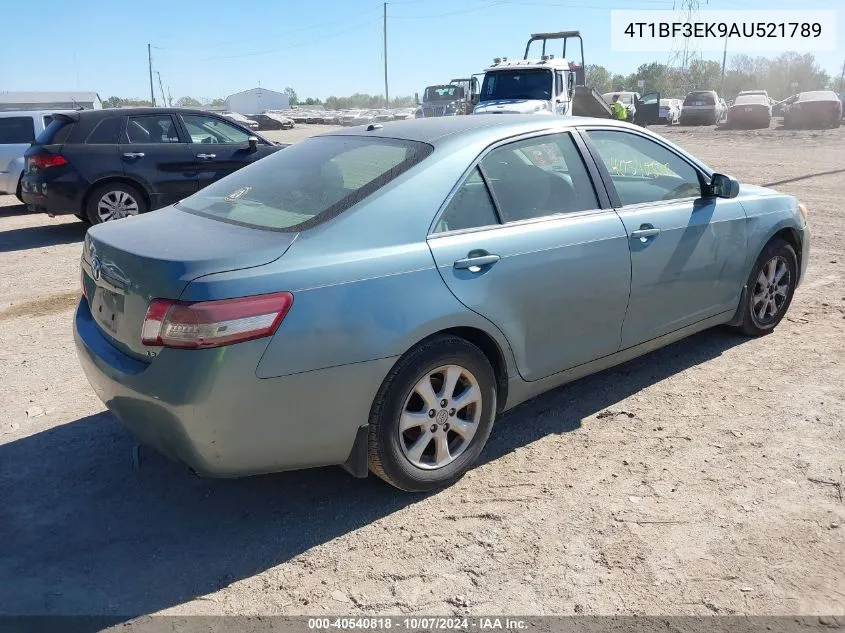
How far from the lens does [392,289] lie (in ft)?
9.89

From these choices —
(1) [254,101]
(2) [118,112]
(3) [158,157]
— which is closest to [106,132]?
(2) [118,112]

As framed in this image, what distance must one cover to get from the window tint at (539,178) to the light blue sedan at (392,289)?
0.04ft

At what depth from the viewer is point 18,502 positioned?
338 centimetres

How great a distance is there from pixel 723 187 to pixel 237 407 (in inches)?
131

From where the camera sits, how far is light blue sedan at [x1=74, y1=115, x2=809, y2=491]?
2760mm

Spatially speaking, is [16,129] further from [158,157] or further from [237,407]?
[237,407]

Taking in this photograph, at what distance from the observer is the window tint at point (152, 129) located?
32.2 ft

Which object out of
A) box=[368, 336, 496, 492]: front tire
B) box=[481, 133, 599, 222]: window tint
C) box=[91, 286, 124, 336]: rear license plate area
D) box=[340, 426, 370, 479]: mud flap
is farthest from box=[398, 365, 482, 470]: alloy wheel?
box=[91, 286, 124, 336]: rear license plate area

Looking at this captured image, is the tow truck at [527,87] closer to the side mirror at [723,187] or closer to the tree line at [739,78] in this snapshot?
the side mirror at [723,187]

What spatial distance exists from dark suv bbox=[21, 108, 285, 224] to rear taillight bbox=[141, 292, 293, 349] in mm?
7462

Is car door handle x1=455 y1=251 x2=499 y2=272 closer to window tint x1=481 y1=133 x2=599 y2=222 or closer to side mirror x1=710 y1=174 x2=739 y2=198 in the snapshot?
window tint x1=481 y1=133 x2=599 y2=222

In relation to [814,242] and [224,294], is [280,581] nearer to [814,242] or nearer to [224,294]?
[224,294]

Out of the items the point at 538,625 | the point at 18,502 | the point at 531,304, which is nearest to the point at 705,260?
the point at 531,304

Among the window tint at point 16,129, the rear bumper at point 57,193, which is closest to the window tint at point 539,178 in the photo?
the rear bumper at point 57,193
